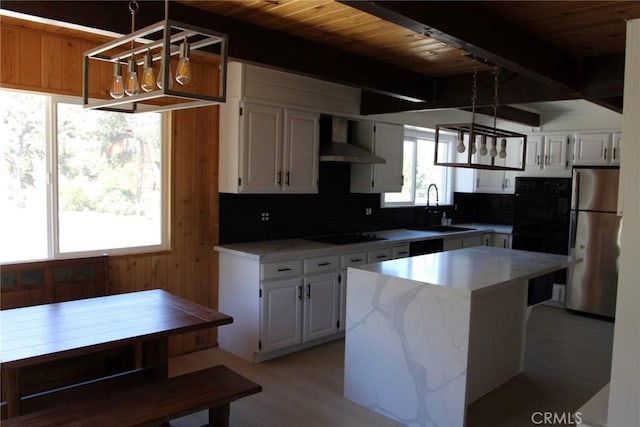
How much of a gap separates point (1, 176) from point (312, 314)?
8.48 ft

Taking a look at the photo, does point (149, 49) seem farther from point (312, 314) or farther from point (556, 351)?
point (556, 351)

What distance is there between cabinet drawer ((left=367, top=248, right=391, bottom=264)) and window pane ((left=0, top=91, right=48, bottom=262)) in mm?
2764

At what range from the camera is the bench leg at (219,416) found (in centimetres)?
261

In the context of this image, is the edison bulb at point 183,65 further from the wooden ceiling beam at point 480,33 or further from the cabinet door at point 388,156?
the cabinet door at point 388,156

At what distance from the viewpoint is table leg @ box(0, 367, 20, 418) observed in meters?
2.31

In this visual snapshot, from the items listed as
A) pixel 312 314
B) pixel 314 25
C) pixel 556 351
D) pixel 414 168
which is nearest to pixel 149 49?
pixel 314 25

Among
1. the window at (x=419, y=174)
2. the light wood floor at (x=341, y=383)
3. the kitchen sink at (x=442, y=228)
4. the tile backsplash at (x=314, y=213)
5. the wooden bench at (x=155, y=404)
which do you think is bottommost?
the light wood floor at (x=341, y=383)

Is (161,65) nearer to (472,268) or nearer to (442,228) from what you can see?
(472,268)

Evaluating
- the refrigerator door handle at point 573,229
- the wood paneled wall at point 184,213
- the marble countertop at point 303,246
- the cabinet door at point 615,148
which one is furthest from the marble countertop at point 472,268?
the cabinet door at point 615,148

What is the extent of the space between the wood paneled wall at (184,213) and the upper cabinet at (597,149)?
4180 millimetres

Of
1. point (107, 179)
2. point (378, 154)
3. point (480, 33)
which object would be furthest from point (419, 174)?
point (107, 179)

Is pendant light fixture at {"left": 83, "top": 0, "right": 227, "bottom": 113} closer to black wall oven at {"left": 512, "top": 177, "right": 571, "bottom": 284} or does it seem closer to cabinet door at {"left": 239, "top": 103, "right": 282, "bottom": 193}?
cabinet door at {"left": 239, "top": 103, "right": 282, "bottom": 193}

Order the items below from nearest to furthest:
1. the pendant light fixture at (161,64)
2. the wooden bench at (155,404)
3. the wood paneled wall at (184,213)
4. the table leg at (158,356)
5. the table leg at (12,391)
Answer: the pendant light fixture at (161,64), the wooden bench at (155,404), the table leg at (12,391), the table leg at (158,356), the wood paneled wall at (184,213)

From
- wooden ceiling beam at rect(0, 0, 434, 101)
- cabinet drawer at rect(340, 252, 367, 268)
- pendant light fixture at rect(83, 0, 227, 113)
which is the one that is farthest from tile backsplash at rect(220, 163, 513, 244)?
pendant light fixture at rect(83, 0, 227, 113)
